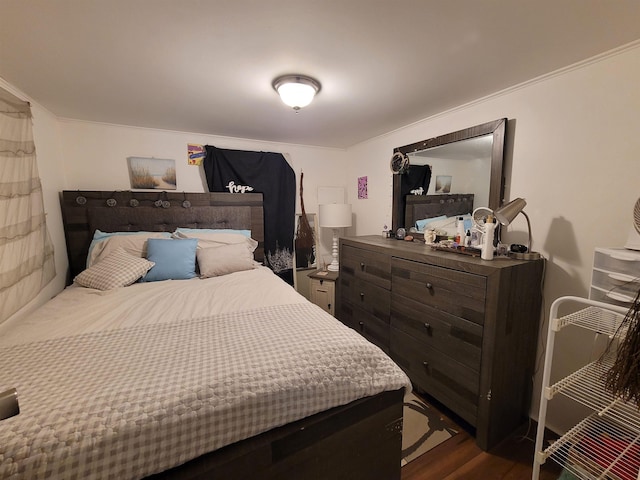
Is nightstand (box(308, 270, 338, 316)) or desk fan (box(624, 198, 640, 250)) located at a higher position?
desk fan (box(624, 198, 640, 250))

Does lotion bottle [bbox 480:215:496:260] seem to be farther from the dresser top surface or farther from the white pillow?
the white pillow

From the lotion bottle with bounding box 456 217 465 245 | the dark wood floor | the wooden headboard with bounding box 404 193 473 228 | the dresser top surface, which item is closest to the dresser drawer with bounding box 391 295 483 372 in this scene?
the dresser top surface

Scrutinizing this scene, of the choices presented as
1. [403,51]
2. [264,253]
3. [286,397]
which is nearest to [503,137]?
[403,51]

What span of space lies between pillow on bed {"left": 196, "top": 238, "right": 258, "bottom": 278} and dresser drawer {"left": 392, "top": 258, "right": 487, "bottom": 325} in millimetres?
1280

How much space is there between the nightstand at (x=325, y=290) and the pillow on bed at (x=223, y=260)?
810mm

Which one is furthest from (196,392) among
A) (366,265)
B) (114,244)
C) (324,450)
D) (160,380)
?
(114,244)

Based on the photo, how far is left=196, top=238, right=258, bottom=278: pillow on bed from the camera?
217 centimetres

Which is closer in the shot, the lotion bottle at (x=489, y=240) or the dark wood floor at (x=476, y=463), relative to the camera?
the dark wood floor at (x=476, y=463)

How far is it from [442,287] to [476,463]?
94 cm

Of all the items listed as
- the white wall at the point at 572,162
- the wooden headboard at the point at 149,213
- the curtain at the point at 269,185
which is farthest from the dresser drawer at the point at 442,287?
the wooden headboard at the point at 149,213

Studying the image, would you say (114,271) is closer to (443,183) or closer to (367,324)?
(367,324)

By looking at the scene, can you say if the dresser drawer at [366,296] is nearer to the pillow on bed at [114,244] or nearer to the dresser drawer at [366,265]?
the dresser drawer at [366,265]

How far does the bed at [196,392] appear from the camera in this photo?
692 mm

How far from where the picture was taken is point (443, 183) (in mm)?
2189
